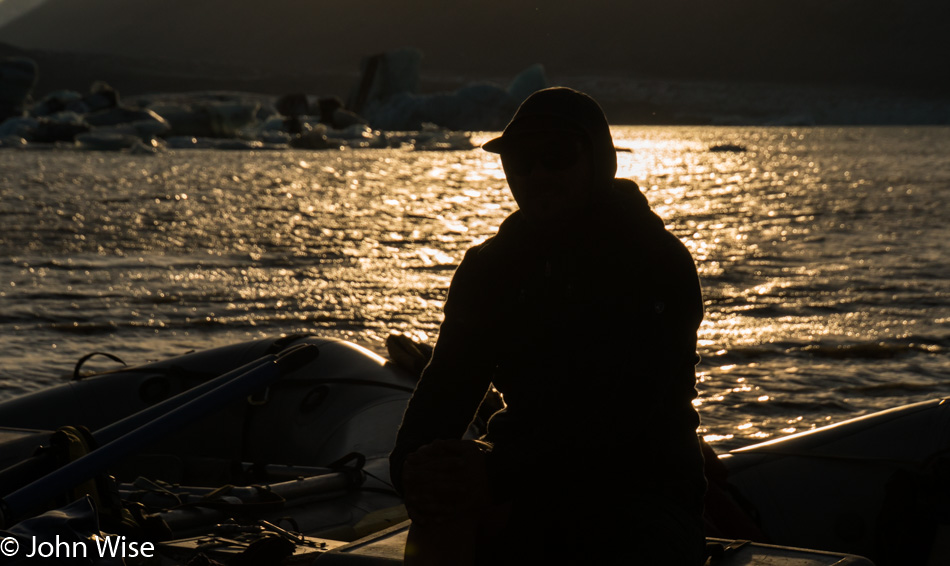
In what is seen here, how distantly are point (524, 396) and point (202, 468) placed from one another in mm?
2388

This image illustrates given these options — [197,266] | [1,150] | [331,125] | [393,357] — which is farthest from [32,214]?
[331,125]

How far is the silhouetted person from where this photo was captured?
1.77 meters

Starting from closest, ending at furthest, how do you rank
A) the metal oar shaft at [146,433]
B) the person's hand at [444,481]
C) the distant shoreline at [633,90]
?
1. the person's hand at [444,481]
2. the metal oar shaft at [146,433]
3. the distant shoreline at [633,90]

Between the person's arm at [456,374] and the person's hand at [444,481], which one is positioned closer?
the person's hand at [444,481]

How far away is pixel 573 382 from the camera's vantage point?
183 cm

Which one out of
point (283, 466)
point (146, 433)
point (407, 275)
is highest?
point (146, 433)

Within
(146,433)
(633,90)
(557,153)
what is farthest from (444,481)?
(633,90)

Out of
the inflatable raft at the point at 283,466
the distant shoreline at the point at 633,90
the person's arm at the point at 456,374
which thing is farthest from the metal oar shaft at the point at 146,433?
the distant shoreline at the point at 633,90

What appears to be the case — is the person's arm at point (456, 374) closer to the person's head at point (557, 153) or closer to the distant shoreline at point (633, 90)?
the person's head at point (557, 153)

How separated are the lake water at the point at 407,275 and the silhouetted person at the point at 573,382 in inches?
46.9

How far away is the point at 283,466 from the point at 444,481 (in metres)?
1.98

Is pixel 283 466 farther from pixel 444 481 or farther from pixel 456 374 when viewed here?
pixel 444 481

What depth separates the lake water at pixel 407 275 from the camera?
6090 mm

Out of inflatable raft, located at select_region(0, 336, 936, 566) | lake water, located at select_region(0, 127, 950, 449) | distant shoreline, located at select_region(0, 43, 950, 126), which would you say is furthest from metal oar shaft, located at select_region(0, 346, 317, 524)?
distant shoreline, located at select_region(0, 43, 950, 126)
